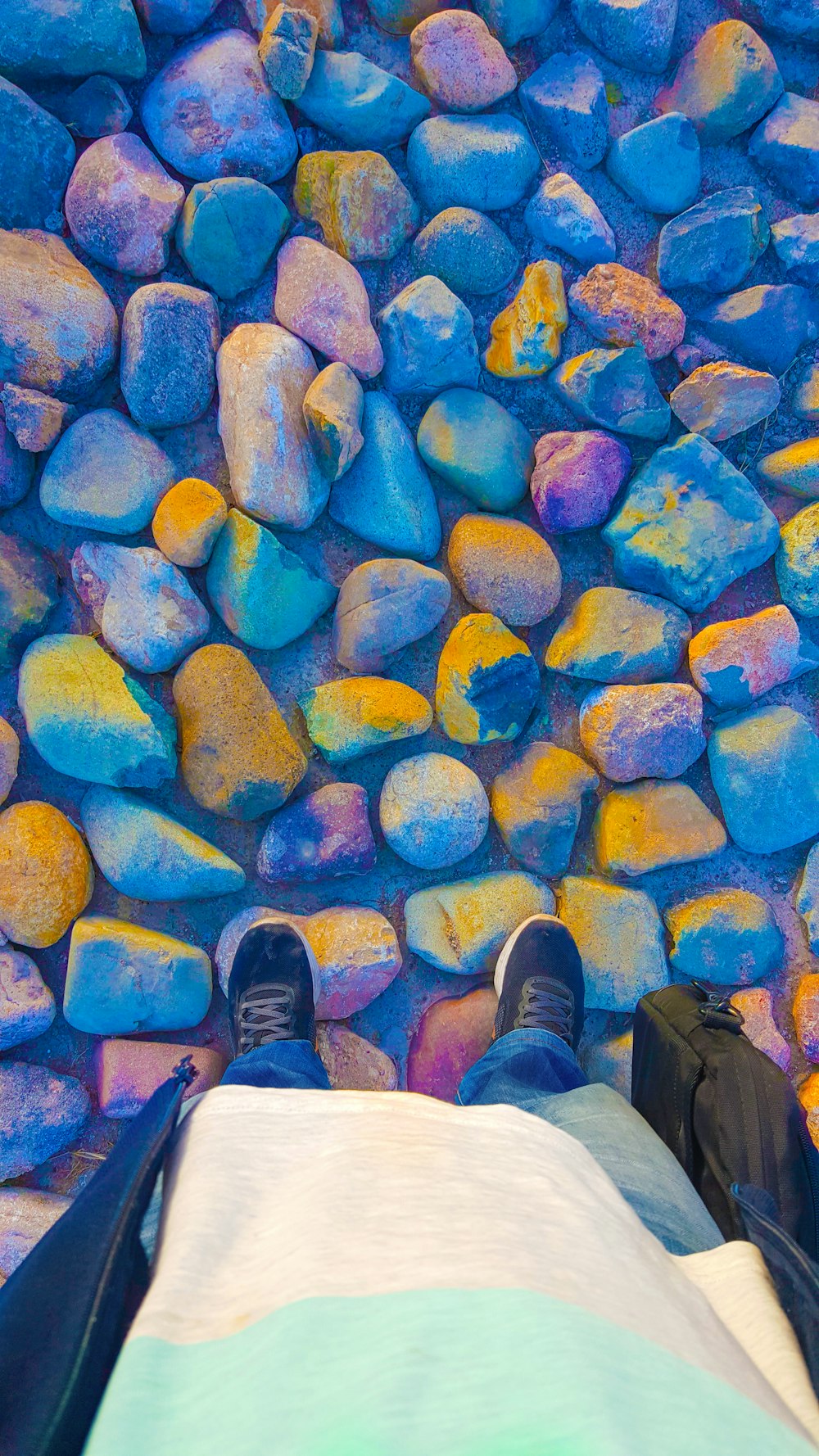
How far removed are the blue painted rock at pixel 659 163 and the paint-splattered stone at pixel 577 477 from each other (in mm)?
366

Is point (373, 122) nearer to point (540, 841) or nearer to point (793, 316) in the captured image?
point (793, 316)

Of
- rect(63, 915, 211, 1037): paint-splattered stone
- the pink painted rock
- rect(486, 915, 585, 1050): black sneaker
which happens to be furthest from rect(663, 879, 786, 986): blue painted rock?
rect(63, 915, 211, 1037): paint-splattered stone

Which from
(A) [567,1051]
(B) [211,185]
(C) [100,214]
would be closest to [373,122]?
(B) [211,185]

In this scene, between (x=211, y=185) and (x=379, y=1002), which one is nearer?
(x=211, y=185)

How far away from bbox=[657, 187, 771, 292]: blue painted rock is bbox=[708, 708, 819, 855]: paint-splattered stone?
0.65 metres

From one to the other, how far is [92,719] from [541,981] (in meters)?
0.71

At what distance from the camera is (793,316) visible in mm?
1145

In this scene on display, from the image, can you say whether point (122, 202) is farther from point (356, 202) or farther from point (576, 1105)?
point (576, 1105)

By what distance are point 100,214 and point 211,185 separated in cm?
16

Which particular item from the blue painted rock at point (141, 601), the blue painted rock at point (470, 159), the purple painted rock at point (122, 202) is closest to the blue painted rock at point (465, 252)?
the blue painted rock at point (470, 159)

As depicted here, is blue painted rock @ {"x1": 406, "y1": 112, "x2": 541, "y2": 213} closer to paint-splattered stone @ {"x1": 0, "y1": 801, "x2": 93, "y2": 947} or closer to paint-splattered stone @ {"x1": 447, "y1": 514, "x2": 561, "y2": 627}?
paint-splattered stone @ {"x1": 447, "y1": 514, "x2": 561, "y2": 627}

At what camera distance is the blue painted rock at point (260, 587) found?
107 centimetres

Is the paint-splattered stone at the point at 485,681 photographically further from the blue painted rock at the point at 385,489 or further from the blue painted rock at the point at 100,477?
the blue painted rock at the point at 100,477

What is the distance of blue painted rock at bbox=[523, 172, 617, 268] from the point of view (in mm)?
1125
